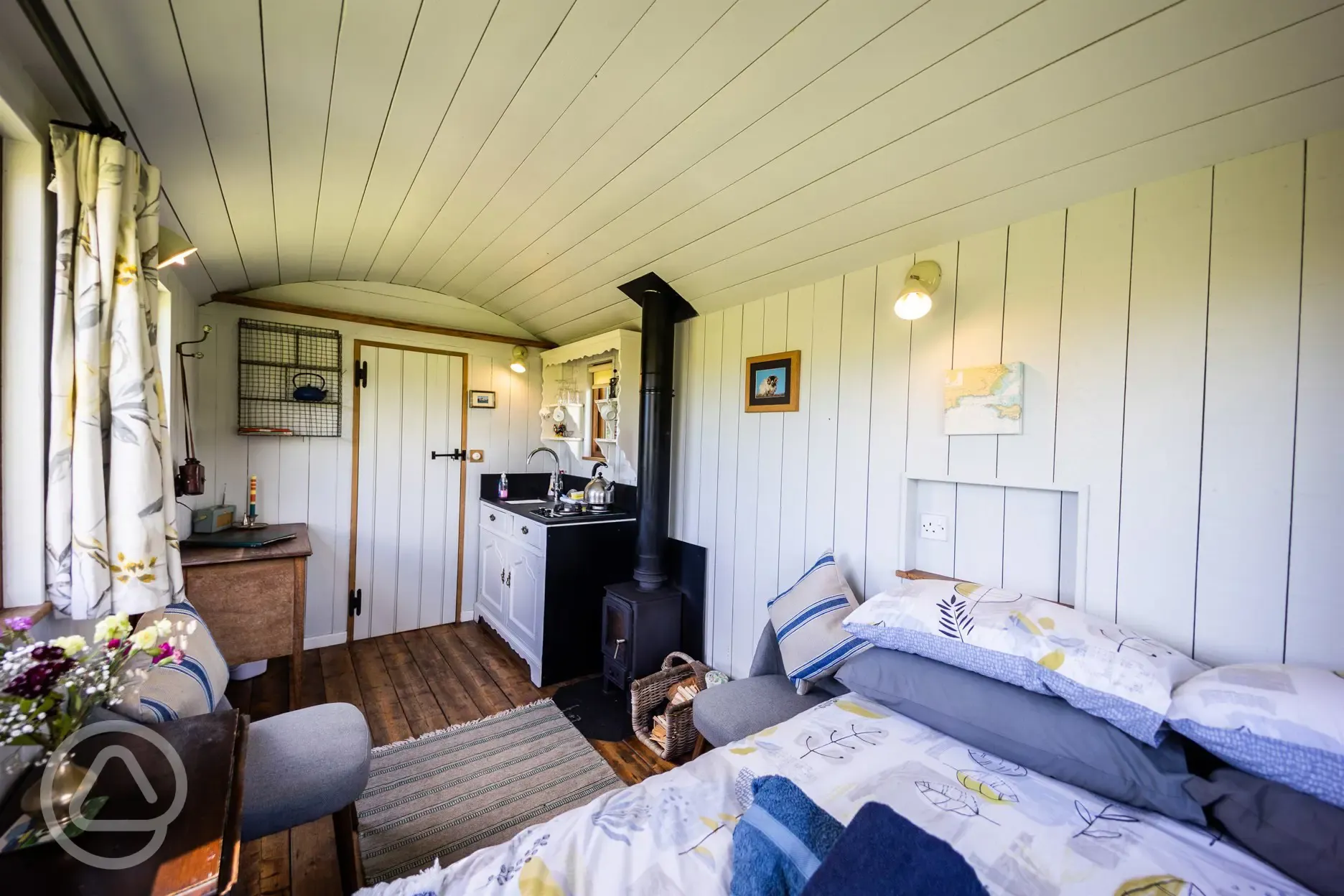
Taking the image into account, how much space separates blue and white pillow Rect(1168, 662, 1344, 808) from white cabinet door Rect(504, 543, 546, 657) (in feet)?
7.90

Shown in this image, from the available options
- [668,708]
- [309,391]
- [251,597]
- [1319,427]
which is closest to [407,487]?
[309,391]

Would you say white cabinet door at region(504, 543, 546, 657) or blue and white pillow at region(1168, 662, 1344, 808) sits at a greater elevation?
blue and white pillow at region(1168, 662, 1344, 808)

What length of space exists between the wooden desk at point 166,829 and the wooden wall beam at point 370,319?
270cm

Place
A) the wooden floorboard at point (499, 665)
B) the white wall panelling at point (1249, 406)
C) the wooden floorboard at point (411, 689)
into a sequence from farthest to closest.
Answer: the wooden floorboard at point (499, 665) → the wooden floorboard at point (411, 689) → the white wall panelling at point (1249, 406)

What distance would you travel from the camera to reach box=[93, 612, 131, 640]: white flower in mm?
956

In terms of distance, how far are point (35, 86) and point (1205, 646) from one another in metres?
2.93

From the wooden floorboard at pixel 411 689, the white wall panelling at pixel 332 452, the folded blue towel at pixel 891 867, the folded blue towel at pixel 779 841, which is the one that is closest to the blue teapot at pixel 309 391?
the white wall panelling at pixel 332 452

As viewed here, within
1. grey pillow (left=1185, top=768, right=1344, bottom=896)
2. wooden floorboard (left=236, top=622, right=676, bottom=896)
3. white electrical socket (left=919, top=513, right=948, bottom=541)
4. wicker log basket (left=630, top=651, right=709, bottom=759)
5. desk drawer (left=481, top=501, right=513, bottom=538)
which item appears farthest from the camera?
desk drawer (left=481, top=501, right=513, bottom=538)

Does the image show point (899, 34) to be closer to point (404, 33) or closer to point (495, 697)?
point (404, 33)

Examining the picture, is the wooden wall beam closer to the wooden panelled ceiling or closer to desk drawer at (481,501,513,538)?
the wooden panelled ceiling

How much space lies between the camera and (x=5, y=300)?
1.07 m

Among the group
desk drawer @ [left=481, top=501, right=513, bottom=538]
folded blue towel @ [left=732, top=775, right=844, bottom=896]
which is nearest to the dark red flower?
folded blue towel @ [left=732, top=775, right=844, bottom=896]

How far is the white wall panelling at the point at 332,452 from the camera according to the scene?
115 inches

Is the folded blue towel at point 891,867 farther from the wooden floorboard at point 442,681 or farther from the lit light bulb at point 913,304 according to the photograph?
the wooden floorboard at point 442,681
